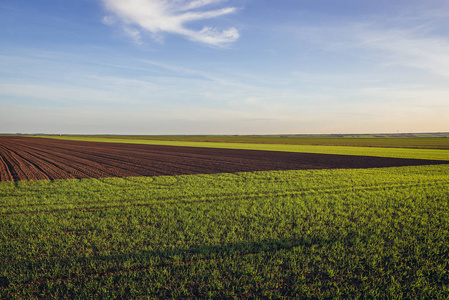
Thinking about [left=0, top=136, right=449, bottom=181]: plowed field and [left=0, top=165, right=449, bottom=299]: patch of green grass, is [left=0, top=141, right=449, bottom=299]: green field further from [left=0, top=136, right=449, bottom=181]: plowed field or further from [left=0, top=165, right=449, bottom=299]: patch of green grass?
[left=0, top=136, right=449, bottom=181]: plowed field

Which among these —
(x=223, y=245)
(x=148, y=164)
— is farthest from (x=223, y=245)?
(x=148, y=164)

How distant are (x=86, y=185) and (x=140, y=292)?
12429 millimetres

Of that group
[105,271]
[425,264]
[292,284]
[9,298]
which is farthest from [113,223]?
[425,264]

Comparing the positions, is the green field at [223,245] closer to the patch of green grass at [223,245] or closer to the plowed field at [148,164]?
the patch of green grass at [223,245]

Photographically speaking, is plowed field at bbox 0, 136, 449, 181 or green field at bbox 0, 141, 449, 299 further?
plowed field at bbox 0, 136, 449, 181

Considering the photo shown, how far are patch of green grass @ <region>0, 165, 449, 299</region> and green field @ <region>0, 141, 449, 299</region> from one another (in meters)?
0.03

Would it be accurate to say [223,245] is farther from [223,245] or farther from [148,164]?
[148,164]

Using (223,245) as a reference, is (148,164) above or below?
above

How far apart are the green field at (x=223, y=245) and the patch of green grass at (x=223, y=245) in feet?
0.10

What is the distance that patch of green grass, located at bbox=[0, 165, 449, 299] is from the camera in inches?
196

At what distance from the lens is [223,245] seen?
22.3 ft

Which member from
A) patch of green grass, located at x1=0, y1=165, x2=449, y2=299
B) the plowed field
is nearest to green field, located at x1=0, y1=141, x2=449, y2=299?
patch of green grass, located at x1=0, y1=165, x2=449, y2=299

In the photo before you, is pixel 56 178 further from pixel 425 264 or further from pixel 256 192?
pixel 425 264

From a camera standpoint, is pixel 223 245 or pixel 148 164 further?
pixel 148 164
